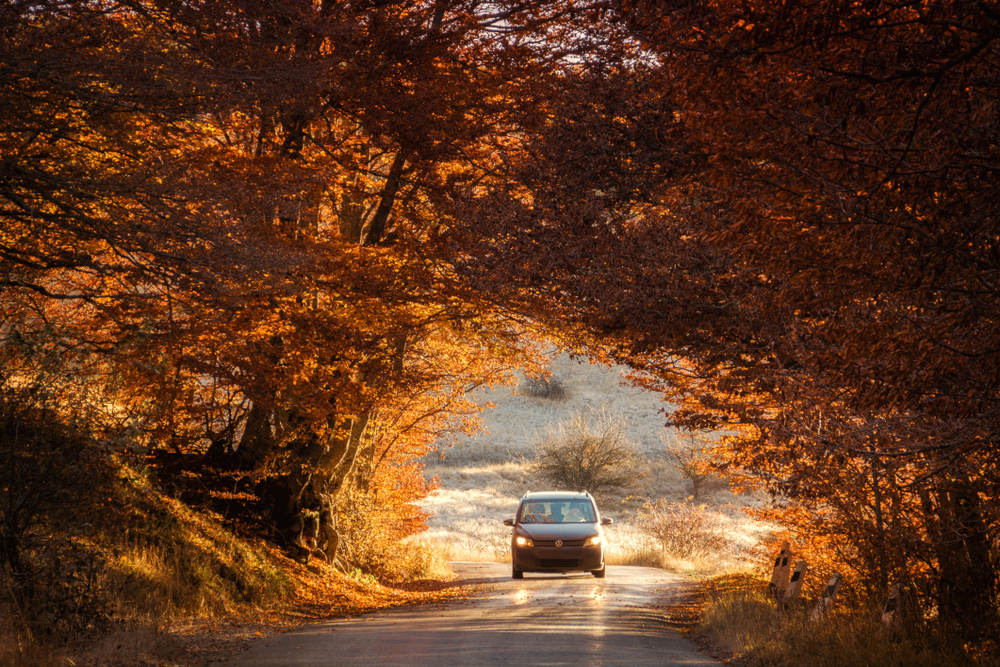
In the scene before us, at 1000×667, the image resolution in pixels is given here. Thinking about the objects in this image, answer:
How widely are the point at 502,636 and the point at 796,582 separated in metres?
3.74

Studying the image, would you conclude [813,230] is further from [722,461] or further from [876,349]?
[722,461]

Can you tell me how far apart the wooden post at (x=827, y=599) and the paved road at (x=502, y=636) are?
130cm

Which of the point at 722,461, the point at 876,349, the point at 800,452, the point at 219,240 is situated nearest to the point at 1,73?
the point at 219,240

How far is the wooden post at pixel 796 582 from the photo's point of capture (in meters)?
10.5

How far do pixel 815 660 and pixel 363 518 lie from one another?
42.0 feet

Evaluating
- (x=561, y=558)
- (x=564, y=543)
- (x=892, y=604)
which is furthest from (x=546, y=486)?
(x=892, y=604)

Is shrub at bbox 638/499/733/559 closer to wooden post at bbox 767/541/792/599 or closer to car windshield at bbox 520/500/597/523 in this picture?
car windshield at bbox 520/500/597/523

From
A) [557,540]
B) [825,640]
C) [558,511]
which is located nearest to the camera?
[825,640]

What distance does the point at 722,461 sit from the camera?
14.5 meters

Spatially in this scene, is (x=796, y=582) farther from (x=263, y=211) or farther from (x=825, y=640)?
(x=263, y=211)

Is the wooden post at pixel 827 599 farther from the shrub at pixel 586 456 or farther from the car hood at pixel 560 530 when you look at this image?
the shrub at pixel 586 456

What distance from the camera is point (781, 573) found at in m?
11.3

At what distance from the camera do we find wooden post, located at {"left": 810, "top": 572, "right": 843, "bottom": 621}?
9.16 meters

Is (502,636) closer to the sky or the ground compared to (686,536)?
closer to the sky
